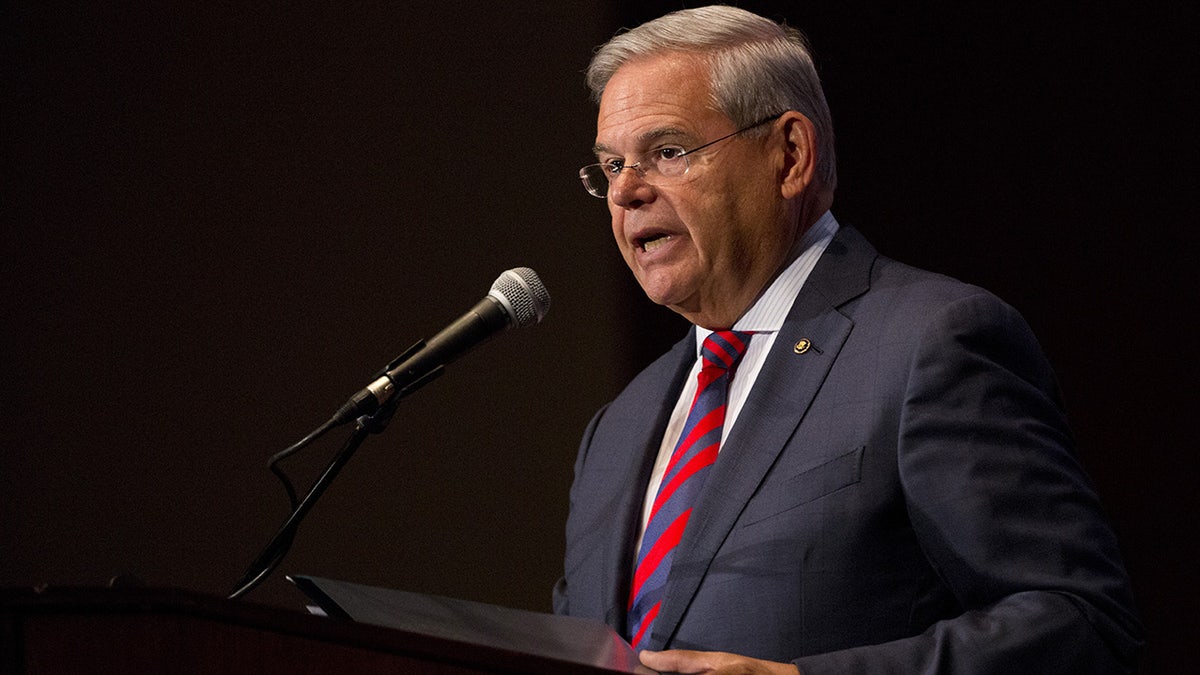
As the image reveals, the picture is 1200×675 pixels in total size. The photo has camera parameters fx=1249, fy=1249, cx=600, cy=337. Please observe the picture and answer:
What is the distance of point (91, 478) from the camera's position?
9.94ft

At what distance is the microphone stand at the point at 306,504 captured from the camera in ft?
4.93

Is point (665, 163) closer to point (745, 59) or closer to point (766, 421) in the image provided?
point (745, 59)

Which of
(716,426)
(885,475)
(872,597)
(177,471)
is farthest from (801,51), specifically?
(177,471)

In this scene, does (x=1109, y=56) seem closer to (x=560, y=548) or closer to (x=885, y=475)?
(x=885, y=475)

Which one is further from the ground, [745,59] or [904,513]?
[745,59]

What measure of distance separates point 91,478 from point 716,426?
1.76 metres

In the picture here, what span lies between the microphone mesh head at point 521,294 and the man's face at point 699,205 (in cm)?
44

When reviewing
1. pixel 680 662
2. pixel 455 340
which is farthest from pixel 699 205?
pixel 680 662

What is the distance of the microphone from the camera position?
157 centimetres

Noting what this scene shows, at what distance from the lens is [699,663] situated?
4.83 feet

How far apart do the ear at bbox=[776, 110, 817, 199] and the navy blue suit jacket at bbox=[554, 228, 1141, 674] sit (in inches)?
9.2

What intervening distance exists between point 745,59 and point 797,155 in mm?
186

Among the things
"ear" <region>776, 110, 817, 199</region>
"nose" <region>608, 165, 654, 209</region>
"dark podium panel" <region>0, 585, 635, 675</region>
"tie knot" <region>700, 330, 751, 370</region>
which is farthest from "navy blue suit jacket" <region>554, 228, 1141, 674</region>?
"dark podium panel" <region>0, 585, 635, 675</region>

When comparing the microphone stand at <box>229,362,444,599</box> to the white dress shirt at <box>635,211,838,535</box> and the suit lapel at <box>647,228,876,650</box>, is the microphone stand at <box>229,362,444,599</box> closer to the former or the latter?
the suit lapel at <box>647,228,876,650</box>
